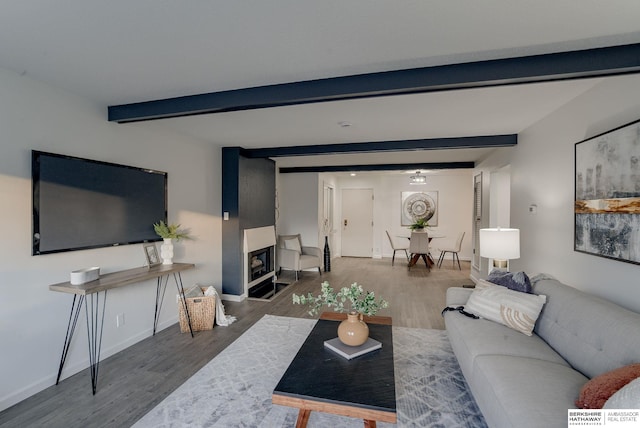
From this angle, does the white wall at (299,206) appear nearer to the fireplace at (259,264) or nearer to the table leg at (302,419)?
the fireplace at (259,264)

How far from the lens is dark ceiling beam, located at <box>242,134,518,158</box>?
12.6 feet

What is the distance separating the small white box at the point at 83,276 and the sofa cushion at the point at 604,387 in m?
3.20

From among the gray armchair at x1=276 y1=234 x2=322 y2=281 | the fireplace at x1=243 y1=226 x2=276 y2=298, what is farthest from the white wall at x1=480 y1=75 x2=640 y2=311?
the fireplace at x1=243 y1=226 x2=276 y2=298

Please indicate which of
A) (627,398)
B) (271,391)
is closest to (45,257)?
(271,391)

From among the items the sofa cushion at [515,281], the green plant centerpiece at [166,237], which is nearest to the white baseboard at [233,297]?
the green plant centerpiece at [166,237]

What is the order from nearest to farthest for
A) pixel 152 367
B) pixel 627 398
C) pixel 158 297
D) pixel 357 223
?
1. pixel 627 398
2. pixel 152 367
3. pixel 158 297
4. pixel 357 223

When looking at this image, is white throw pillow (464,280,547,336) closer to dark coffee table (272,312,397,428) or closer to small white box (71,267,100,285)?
dark coffee table (272,312,397,428)

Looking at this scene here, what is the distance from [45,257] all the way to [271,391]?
2022 millimetres

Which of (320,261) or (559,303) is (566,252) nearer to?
(559,303)

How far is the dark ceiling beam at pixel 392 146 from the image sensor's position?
3.83 meters

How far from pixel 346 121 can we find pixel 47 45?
2389 mm

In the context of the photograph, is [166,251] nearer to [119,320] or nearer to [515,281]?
[119,320]

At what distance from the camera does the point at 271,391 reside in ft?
7.30

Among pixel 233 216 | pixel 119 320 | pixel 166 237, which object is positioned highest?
pixel 233 216
